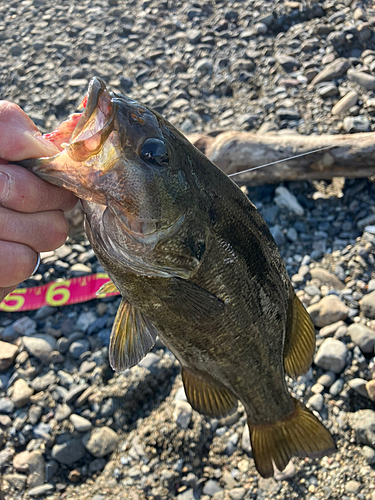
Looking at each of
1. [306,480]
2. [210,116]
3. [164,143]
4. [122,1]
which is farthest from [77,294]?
[122,1]

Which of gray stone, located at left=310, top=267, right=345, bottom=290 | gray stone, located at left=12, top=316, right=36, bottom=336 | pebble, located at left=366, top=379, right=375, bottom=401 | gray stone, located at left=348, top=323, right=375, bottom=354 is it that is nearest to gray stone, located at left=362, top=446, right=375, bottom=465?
pebble, located at left=366, top=379, right=375, bottom=401

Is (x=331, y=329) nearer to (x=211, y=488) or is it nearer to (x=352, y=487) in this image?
(x=352, y=487)

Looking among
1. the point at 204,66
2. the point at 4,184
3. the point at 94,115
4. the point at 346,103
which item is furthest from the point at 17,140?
the point at 204,66

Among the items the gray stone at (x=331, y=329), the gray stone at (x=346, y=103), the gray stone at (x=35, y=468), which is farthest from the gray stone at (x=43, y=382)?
the gray stone at (x=346, y=103)

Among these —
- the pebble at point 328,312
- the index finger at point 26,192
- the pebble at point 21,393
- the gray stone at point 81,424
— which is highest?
the index finger at point 26,192

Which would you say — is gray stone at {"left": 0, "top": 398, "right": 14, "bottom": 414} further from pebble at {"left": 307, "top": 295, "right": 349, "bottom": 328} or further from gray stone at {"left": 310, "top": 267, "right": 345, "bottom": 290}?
gray stone at {"left": 310, "top": 267, "right": 345, "bottom": 290}

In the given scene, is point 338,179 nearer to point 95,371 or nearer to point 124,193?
point 95,371

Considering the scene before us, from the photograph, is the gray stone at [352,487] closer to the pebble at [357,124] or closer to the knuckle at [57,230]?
the knuckle at [57,230]
